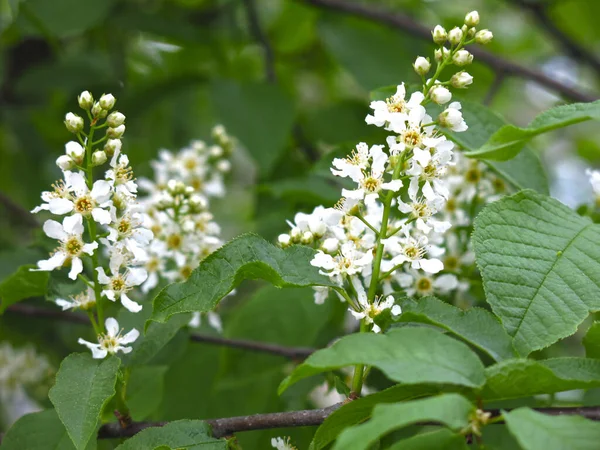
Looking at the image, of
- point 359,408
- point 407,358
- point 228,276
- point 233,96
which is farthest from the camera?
point 233,96

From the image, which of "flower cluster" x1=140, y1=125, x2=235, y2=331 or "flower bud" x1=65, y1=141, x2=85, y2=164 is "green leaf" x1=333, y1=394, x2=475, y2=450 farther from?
"flower cluster" x1=140, y1=125, x2=235, y2=331

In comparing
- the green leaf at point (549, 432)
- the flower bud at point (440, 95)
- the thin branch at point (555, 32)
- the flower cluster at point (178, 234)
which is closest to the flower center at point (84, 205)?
the flower cluster at point (178, 234)

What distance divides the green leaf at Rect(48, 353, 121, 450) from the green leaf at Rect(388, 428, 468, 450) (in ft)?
2.45

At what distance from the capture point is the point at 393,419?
52.2 inches

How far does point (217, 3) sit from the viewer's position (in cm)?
507

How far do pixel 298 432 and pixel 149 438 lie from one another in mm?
751

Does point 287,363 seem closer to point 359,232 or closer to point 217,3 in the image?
point 359,232

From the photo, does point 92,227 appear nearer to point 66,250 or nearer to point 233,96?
point 66,250

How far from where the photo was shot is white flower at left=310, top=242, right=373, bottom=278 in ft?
6.37

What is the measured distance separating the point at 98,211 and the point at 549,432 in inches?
50.2

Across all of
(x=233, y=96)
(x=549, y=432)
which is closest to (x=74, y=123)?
(x=549, y=432)

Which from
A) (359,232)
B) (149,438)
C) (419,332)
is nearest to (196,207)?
(359,232)

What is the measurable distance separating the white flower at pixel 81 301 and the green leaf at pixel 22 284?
8 centimetres

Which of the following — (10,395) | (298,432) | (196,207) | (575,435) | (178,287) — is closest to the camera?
(575,435)
